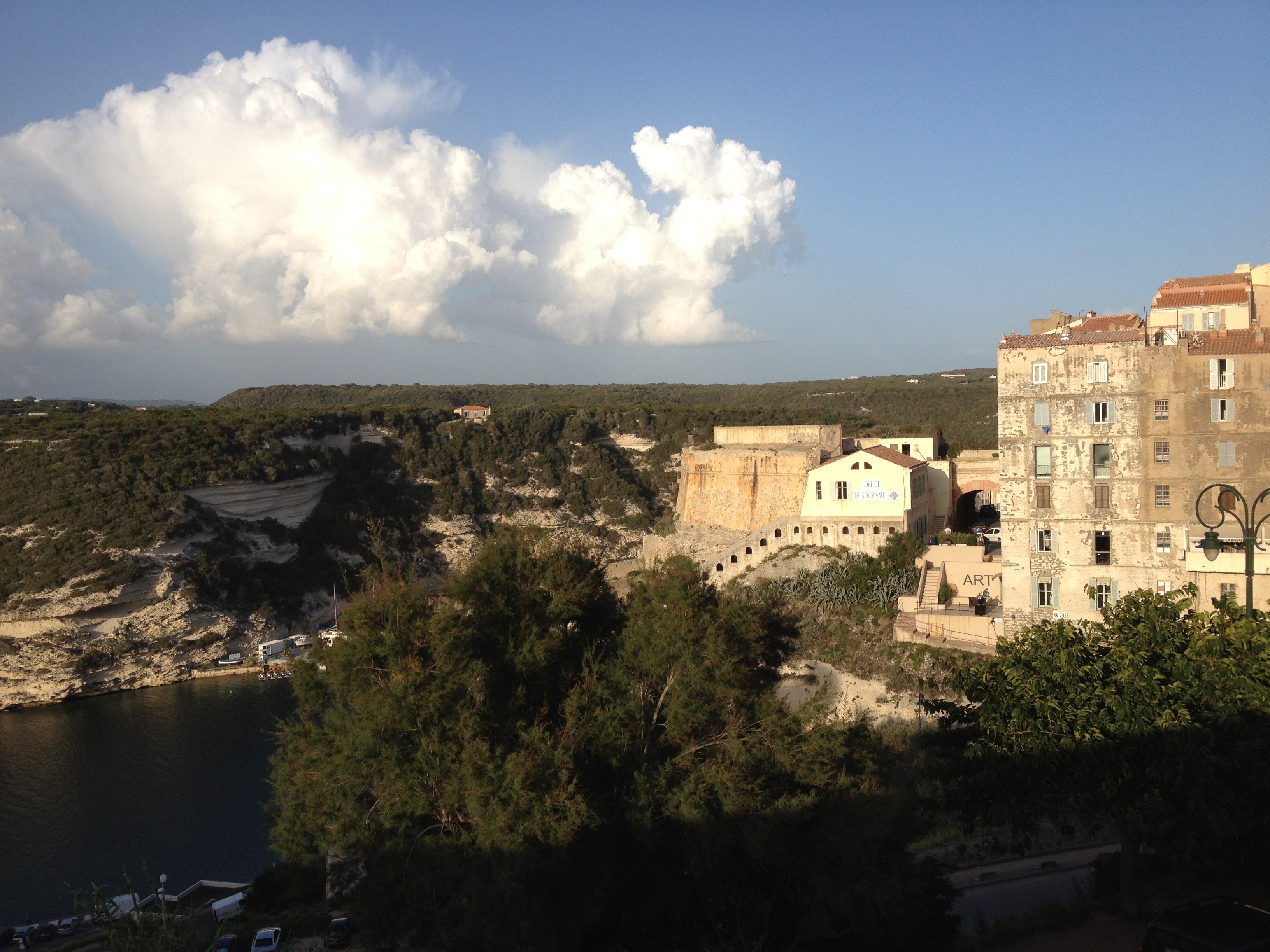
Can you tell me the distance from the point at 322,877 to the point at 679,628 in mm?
10920

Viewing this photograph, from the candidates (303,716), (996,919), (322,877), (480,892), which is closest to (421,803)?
(480,892)

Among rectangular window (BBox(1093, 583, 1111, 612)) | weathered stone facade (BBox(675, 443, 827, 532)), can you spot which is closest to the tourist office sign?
weathered stone facade (BBox(675, 443, 827, 532))

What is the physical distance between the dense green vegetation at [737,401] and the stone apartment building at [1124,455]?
17.3 m

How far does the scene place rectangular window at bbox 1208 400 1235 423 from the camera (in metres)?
16.6

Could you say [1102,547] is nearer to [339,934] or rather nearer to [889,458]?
[889,458]

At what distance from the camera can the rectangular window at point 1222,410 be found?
1659 centimetres

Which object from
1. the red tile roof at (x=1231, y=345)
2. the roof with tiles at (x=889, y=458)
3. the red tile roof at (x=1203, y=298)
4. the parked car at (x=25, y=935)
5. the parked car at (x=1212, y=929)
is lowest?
the parked car at (x=25, y=935)

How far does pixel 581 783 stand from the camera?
8688 millimetres

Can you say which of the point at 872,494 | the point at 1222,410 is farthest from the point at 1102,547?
the point at 872,494

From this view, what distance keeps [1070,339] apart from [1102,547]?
4121 millimetres

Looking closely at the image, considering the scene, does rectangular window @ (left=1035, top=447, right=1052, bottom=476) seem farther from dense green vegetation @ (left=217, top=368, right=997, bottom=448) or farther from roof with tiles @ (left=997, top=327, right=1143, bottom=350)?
dense green vegetation @ (left=217, top=368, right=997, bottom=448)

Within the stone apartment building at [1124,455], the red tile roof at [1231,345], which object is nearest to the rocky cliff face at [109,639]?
the stone apartment building at [1124,455]

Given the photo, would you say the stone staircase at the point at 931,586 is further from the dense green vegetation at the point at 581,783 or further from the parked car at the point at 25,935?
the parked car at the point at 25,935

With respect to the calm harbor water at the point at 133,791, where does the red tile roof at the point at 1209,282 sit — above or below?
above
